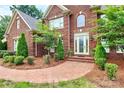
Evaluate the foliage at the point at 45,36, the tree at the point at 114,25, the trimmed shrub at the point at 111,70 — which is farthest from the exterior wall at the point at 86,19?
the trimmed shrub at the point at 111,70

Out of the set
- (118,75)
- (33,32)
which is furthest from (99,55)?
(33,32)

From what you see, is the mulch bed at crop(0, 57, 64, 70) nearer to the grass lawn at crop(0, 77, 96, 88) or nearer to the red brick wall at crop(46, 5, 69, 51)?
the grass lawn at crop(0, 77, 96, 88)

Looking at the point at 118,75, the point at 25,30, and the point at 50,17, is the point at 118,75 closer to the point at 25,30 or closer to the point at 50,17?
the point at 25,30

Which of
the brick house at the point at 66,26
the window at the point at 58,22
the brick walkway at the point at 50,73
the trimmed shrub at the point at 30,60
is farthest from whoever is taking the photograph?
the window at the point at 58,22

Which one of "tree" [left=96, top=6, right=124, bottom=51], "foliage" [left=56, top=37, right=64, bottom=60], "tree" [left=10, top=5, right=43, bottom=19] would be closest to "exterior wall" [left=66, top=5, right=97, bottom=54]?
"foliage" [left=56, top=37, right=64, bottom=60]

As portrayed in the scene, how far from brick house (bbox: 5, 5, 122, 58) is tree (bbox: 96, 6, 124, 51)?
182cm

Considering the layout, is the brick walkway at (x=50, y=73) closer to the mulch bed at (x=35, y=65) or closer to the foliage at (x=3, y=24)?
the mulch bed at (x=35, y=65)

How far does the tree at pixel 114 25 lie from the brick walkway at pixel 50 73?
156 centimetres

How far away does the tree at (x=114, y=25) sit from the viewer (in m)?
7.32

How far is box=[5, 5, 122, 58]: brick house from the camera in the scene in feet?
34.6

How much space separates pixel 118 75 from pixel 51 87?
252 centimetres

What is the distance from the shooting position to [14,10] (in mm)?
10070

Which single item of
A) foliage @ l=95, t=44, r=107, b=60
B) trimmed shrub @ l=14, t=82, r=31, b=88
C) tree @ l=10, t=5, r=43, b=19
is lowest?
trimmed shrub @ l=14, t=82, r=31, b=88

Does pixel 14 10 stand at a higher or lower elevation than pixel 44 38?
higher
